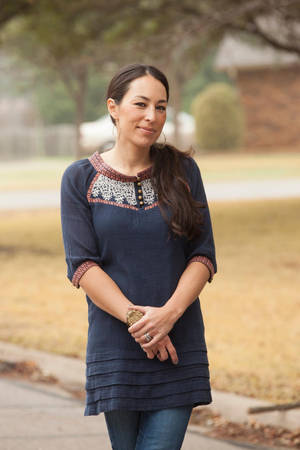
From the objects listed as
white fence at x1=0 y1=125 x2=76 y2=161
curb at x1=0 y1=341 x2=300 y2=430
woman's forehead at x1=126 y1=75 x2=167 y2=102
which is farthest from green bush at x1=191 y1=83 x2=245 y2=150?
woman's forehead at x1=126 y1=75 x2=167 y2=102

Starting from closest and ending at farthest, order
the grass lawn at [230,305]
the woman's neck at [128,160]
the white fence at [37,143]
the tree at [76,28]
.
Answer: the woman's neck at [128,160]
the grass lawn at [230,305]
the tree at [76,28]
the white fence at [37,143]

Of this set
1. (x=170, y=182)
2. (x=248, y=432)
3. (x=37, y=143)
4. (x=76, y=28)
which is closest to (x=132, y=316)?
(x=170, y=182)

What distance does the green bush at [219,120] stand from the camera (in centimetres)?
4262

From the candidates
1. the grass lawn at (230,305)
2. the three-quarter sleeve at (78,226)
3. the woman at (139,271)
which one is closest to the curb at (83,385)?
the grass lawn at (230,305)

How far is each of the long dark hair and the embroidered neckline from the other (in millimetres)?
28

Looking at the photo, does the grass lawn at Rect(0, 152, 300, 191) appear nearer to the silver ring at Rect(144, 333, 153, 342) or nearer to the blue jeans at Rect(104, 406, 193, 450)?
the blue jeans at Rect(104, 406, 193, 450)

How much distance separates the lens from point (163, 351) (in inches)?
108

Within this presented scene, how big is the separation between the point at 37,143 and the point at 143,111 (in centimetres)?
5658

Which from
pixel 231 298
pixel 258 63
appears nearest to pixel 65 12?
pixel 231 298

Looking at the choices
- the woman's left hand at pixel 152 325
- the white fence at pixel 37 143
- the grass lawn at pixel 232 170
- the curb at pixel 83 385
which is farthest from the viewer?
the white fence at pixel 37 143

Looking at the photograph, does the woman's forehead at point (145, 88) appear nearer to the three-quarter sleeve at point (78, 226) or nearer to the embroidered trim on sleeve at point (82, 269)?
the three-quarter sleeve at point (78, 226)

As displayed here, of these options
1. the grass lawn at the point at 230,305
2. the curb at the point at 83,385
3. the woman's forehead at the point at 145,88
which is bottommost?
the curb at the point at 83,385

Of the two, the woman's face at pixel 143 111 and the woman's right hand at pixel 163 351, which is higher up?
the woman's face at pixel 143 111

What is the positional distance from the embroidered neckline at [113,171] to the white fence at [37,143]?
2175 inches
